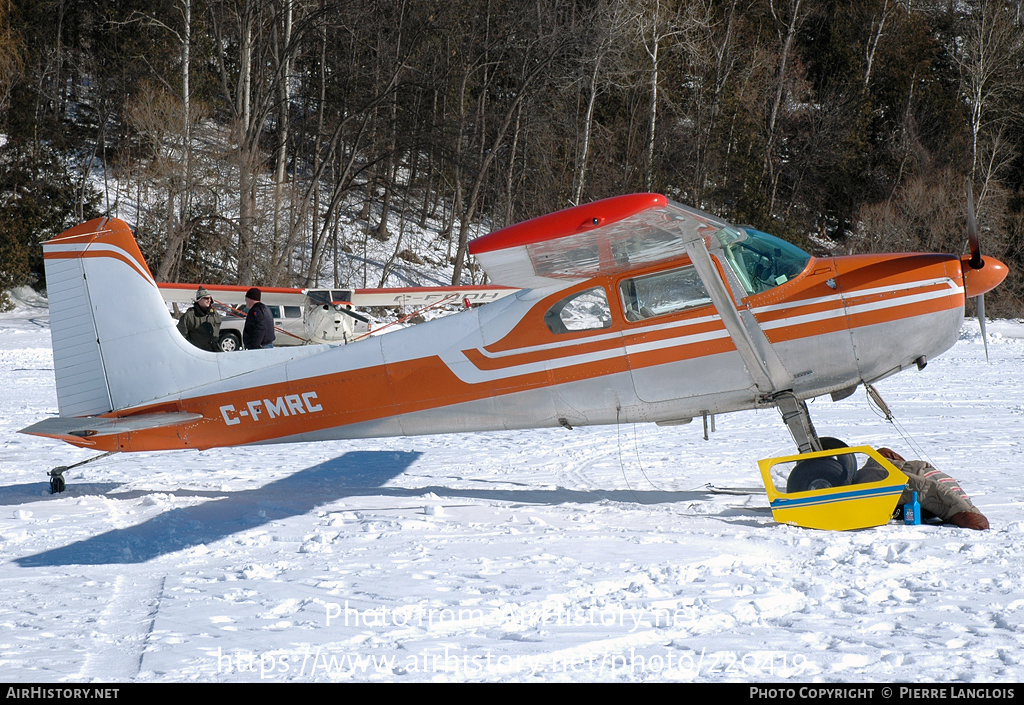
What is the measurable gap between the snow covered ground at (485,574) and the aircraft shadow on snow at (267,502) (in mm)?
31

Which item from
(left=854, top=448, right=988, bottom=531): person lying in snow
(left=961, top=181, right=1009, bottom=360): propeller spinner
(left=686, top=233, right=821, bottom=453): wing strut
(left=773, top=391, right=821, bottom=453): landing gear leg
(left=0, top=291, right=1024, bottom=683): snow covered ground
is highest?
(left=961, top=181, right=1009, bottom=360): propeller spinner

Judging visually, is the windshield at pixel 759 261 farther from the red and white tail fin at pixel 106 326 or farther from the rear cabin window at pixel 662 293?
the red and white tail fin at pixel 106 326

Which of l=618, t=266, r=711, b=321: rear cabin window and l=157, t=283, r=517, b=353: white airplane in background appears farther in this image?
l=157, t=283, r=517, b=353: white airplane in background

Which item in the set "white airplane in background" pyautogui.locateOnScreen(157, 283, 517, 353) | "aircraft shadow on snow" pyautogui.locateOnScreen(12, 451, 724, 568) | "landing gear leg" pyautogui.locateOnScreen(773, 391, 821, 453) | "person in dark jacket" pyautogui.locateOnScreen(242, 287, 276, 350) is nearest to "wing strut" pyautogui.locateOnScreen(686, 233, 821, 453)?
"landing gear leg" pyautogui.locateOnScreen(773, 391, 821, 453)

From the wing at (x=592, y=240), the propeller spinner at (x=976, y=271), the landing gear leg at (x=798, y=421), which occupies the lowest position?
the landing gear leg at (x=798, y=421)

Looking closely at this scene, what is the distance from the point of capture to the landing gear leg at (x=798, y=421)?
567 centimetres

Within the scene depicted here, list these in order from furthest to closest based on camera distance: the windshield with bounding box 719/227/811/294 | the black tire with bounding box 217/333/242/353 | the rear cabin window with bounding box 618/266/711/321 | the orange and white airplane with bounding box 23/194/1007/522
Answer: the black tire with bounding box 217/333/242/353 < the rear cabin window with bounding box 618/266/711/321 < the windshield with bounding box 719/227/811/294 < the orange and white airplane with bounding box 23/194/1007/522

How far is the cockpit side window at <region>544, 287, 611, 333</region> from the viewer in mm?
5902

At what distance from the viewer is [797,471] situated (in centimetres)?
549

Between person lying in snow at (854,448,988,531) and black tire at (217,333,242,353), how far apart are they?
49.4 ft

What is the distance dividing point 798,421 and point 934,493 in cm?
97

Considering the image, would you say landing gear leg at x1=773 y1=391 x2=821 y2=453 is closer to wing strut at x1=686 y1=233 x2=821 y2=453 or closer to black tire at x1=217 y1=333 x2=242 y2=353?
wing strut at x1=686 y1=233 x2=821 y2=453

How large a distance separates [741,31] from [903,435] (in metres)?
33.1

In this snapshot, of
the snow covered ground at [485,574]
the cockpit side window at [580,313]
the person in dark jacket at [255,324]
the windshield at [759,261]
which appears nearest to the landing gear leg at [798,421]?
the snow covered ground at [485,574]
